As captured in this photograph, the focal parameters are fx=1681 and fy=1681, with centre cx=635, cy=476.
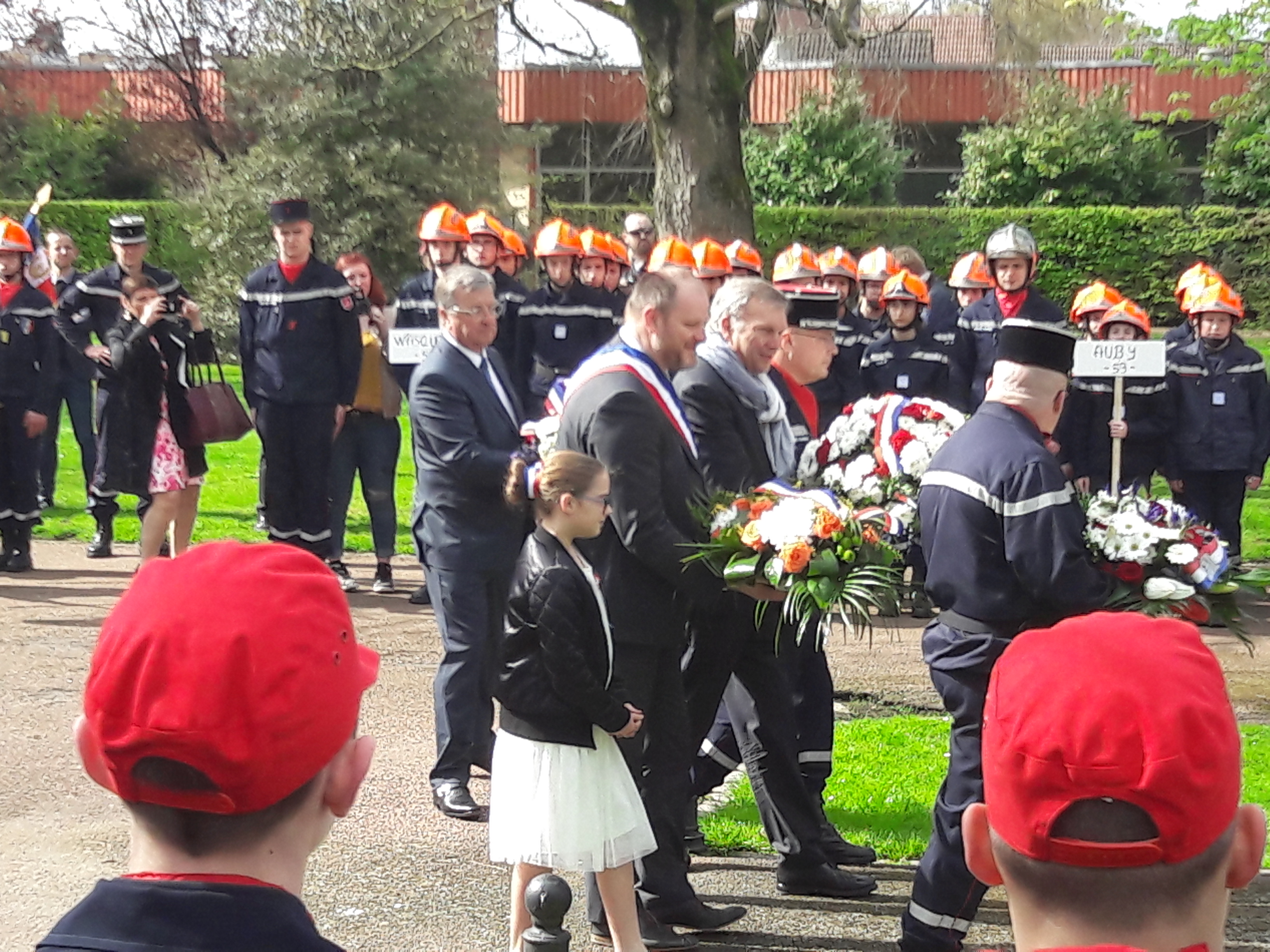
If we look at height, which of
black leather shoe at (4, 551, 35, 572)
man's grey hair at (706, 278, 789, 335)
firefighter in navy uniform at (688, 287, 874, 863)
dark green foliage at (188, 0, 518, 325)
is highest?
dark green foliage at (188, 0, 518, 325)

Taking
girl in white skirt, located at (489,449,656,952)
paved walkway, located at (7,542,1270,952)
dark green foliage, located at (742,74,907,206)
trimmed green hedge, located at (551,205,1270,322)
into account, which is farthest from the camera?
dark green foliage, located at (742,74,907,206)

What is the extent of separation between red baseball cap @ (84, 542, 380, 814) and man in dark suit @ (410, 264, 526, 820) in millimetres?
4553

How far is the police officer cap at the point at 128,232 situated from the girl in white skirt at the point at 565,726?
669 cm

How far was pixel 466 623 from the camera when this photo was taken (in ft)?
22.0

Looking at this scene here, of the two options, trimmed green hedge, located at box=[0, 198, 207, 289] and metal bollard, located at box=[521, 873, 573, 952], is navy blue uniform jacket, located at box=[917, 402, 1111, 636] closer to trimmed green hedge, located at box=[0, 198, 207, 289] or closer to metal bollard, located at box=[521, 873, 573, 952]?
metal bollard, located at box=[521, 873, 573, 952]

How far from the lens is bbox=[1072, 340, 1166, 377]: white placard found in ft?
35.5

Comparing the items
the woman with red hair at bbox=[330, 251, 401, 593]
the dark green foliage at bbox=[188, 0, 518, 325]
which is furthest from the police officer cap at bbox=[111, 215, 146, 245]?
the dark green foliage at bbox=[188, 0, 518, 325]

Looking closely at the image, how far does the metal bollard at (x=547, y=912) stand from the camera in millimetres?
3506

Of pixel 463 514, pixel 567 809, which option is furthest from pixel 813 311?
pixel 567 809

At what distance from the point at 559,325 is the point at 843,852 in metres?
7.07

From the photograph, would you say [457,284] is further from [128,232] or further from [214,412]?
[128,232]

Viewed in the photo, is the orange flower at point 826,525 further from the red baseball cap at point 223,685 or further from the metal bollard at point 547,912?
the red baseball cap at point 223,685

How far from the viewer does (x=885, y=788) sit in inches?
281

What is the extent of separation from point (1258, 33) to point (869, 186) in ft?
42.1
